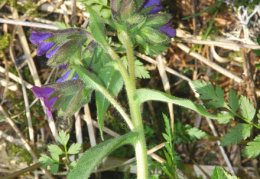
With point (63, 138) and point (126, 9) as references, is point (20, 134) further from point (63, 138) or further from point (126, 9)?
point (126, 9)

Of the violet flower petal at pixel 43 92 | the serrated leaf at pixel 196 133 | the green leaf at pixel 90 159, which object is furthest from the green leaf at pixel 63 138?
the serrated leaf at pixel 196 133

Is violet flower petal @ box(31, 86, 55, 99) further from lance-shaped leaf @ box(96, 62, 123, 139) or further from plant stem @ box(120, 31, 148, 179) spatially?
plant stem @ box(120, 31, 148, 179)

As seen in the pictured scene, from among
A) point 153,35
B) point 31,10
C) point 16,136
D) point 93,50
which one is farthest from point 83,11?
point 16,136

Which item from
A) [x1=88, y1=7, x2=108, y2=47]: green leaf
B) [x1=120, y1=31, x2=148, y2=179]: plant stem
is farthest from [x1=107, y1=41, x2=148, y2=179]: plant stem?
[x1=88, y1=7, x2=108, y2=47]: green leaf

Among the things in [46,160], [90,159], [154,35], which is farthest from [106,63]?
[46,160]

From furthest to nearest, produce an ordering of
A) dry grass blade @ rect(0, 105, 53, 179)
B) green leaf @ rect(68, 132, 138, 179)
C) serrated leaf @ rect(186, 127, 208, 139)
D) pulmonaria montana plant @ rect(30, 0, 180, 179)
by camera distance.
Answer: dry grass blade @ rect(0, 105, 53, 179)
serrated leaf @ rect(186, 127, 208, 139)
pulmonaria montana plant @ rect(30, 0, 180, 179)
green leaf @ rect(68, 132, 138, 179)

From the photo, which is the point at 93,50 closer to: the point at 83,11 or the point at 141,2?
the point at 141,2
